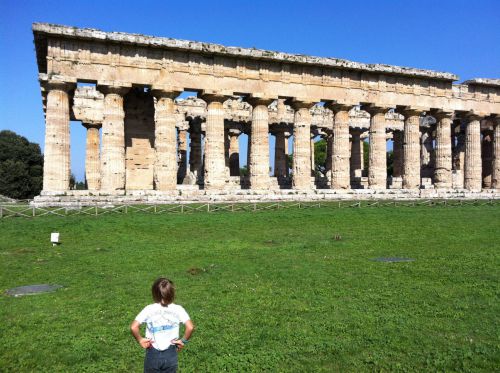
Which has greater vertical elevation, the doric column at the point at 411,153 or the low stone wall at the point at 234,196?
the doric column at the point at 411,153

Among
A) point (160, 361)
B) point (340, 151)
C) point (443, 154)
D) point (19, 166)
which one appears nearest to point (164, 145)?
point (340, 151)

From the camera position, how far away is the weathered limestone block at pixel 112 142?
31.4 metres

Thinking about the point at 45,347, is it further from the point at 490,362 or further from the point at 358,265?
the point at 358,265

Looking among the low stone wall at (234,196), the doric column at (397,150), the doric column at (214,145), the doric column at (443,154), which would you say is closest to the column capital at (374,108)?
the doric column at (443,154)

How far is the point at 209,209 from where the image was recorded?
2756 centimetres

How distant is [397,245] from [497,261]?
3776 mm

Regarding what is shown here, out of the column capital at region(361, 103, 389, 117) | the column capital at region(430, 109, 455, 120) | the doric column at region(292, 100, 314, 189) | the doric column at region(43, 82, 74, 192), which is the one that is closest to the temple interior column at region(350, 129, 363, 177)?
the column capital at region(430, 109, 455, 120)

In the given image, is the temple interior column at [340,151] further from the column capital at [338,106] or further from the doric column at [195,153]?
the doric column at [195,153]

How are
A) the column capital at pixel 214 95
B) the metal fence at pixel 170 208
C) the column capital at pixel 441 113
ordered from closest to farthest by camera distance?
the metal fence at pixel 170 208 → the column capital at pixel 214 95 → the column capital at pixel 441 113

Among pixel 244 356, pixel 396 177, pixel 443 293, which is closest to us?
pixel 244 356

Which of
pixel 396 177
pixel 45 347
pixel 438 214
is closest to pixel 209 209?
pixel 438 214

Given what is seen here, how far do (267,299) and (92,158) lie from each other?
33223 mm

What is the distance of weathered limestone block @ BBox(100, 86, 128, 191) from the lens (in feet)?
103

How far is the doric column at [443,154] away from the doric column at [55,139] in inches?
1206
